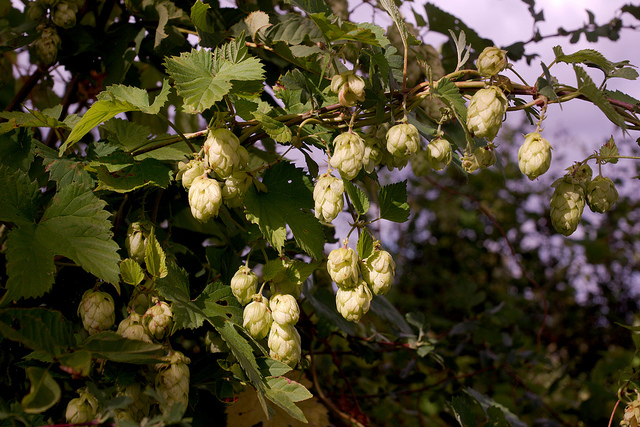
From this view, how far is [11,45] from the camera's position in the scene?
1181 mm

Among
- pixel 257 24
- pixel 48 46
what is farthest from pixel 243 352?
pixel 48 46

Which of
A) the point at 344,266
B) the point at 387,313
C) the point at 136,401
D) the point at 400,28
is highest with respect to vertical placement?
the point at 400,28

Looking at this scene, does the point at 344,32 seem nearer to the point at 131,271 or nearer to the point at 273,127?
the point at 273,127

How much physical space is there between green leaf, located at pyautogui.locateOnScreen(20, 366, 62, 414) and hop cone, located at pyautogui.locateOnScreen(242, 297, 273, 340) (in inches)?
11.6

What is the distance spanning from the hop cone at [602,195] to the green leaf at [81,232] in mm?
820

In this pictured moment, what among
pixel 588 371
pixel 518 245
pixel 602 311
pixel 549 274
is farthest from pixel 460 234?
pixel 588 371

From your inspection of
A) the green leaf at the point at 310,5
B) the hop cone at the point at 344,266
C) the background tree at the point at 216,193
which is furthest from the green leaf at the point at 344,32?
the hop cone at the point at 344,266

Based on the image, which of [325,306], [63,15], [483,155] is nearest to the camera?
[483,155]

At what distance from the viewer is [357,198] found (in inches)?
34.3

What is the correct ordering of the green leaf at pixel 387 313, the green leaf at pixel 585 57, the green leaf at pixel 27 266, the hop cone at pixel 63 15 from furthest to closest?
the green leaf at pixel 387 313
the hop cone at pixel 63 15
the green leaf at pixel 585 57
the green leaf at pixel 27 266

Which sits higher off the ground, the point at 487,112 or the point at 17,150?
the point at 487,112

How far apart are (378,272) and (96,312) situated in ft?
1.52

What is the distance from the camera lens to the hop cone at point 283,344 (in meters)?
0.79

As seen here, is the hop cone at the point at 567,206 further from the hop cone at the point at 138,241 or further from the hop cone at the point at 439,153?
the hop cone at the point at 138,241
